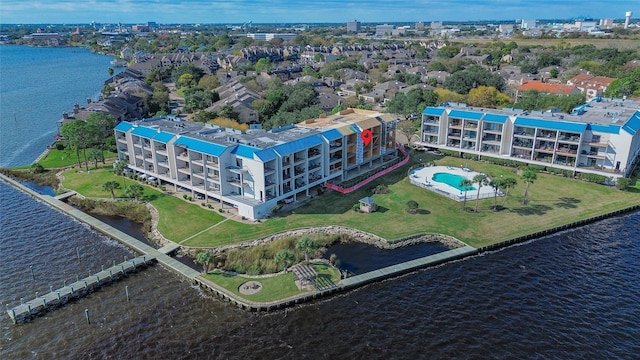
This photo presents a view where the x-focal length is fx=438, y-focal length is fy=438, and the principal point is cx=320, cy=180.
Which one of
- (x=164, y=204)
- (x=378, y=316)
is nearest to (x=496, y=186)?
(x=378, y=316)

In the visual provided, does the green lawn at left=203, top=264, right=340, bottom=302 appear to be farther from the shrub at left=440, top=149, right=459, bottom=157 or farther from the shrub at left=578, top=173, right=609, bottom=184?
the shrub at left=578, top=173, right=609, bottom=184

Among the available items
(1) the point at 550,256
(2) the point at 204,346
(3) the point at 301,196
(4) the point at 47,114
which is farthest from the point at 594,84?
(4) the point at 47,114

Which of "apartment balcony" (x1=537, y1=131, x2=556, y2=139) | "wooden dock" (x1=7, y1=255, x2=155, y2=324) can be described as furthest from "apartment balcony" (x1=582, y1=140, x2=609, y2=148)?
"wooden dock" (x1=7, y1=255, x2=155, y2=324)

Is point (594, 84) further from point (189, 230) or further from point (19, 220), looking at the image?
point (19, 220)

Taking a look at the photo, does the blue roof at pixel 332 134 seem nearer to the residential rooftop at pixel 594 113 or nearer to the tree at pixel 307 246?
the tree at pixel 307 246

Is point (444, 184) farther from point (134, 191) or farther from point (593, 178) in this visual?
point (134, 191)
